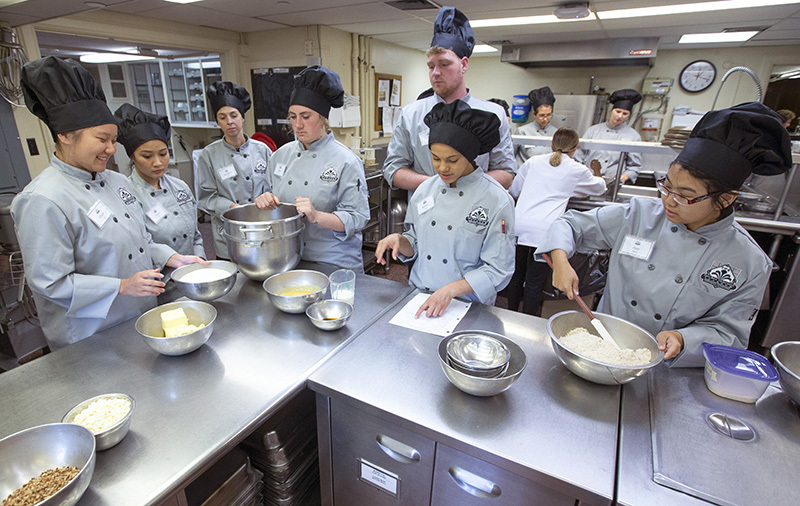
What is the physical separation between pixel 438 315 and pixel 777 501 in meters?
0.94

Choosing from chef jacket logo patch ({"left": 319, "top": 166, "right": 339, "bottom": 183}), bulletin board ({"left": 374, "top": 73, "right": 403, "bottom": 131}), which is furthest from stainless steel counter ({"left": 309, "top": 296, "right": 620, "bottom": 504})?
bulletin board ({"left": 374, "top": 73, "right": 403, "bottom": 131})

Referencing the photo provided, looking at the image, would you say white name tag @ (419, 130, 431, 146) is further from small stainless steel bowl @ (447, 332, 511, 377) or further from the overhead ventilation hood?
the overhead ventilation hood

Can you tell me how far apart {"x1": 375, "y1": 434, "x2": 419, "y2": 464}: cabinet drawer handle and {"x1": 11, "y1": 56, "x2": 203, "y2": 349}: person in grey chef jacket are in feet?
2.80

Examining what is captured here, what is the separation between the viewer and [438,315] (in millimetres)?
1451

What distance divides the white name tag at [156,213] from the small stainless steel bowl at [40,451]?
1.29 m

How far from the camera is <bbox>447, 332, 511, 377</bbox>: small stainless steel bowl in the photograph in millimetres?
1129

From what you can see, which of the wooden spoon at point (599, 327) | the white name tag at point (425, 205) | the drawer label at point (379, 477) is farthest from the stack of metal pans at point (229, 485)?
the wooden spoon at point (599, 327)

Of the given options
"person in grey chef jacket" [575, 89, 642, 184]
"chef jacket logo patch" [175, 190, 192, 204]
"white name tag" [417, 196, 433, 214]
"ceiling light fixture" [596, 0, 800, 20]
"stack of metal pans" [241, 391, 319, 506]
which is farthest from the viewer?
"person in grey chef jacket" [575, 89, 642, 184]

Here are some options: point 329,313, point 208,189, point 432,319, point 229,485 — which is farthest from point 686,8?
point 229,485

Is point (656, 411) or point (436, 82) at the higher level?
point (436, 82)

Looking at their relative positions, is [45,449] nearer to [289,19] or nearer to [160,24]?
[289,19]

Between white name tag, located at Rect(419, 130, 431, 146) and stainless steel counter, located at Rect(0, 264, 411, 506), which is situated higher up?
white name tag, located at Rect(419, 130, 431, 146)

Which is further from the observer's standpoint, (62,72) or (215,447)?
(62,72)

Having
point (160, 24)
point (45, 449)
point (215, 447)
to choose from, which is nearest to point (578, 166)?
point (215, 447)
